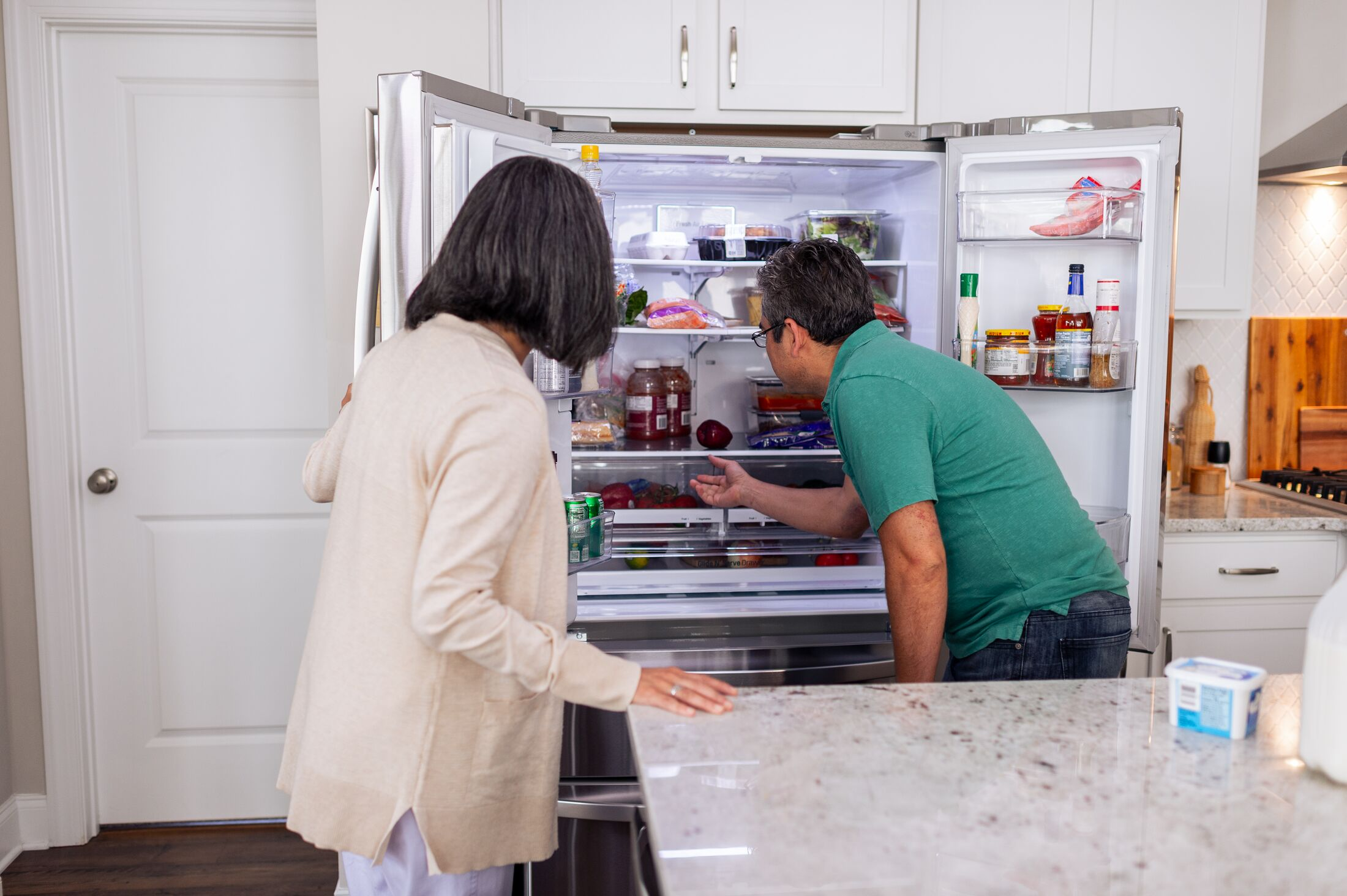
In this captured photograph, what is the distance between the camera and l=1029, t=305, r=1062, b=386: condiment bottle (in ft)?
6.98

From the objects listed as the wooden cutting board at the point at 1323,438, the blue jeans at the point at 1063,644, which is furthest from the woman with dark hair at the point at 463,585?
the wooden cutting board at the point at 1323,438

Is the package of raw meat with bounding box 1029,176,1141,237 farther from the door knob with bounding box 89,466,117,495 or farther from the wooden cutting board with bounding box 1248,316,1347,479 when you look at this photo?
the door knob with bounding box 89,466,117,495

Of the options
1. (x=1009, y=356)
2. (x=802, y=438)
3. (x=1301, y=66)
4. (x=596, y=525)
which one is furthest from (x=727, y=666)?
(x=1301, y=66)

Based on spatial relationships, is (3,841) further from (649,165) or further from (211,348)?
(649,165)

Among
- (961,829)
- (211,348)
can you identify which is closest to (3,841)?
(211,348)

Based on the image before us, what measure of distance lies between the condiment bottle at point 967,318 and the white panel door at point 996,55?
528 millimetres

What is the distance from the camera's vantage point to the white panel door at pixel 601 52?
2.23 metres

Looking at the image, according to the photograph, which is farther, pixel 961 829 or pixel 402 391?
pixel 402 391

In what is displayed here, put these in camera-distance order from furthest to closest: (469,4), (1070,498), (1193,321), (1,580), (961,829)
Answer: (1193,321) < (1,580) < (469,4) < (1070,498) < (961,829)

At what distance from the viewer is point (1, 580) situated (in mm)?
2508

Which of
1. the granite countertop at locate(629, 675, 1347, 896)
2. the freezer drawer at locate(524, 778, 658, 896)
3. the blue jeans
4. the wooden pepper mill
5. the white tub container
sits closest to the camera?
the granite countertop at locate(629, 675, 1347, 896)

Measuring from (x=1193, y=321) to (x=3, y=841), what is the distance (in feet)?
11.6


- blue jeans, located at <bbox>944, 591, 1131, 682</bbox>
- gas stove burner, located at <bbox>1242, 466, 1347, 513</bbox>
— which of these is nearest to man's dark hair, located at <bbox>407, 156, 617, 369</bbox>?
blue jeans, located at <bbox>944, 591, 1131, 682</bbox>

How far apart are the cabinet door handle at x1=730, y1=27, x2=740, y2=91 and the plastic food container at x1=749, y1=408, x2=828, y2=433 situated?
0.77 meters
